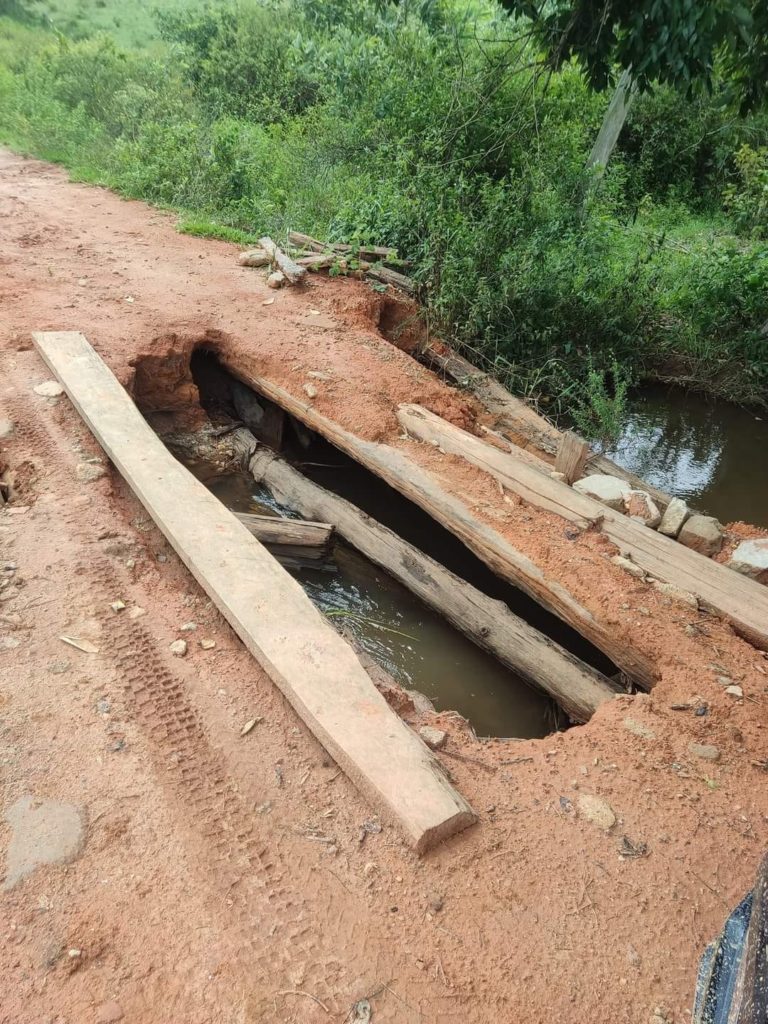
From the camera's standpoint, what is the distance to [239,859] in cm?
197

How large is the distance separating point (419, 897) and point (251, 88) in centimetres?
1291

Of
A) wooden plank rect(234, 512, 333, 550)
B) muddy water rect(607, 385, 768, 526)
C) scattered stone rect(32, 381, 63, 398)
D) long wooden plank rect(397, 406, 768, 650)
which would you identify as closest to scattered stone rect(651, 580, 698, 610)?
long wooden plank rect(397, 406, 768, 650)

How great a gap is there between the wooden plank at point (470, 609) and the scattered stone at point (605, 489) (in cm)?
98

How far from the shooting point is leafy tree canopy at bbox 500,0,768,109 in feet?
7.27

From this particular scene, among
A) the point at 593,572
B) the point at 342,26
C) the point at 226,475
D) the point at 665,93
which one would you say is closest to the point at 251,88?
the point at 342,26

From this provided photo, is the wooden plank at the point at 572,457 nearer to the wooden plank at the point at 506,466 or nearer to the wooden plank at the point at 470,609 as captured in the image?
the wooden plank at the point at 506,466

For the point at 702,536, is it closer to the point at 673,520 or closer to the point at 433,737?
the point at 673,520

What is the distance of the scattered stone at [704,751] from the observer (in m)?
2.60

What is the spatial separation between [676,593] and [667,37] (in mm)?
2321

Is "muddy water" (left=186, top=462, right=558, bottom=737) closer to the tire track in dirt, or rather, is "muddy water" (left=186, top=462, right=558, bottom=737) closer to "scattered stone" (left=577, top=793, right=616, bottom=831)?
"scattered stone" (left=577, top=793, right=616, bottom=831)

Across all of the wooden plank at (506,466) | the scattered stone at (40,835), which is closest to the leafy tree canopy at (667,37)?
the wooden plank at (506,466)

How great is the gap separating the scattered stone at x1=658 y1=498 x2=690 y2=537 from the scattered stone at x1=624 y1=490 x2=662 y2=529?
40mm

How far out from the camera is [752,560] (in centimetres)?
354

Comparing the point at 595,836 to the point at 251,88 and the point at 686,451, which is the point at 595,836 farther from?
the point at 251,88
